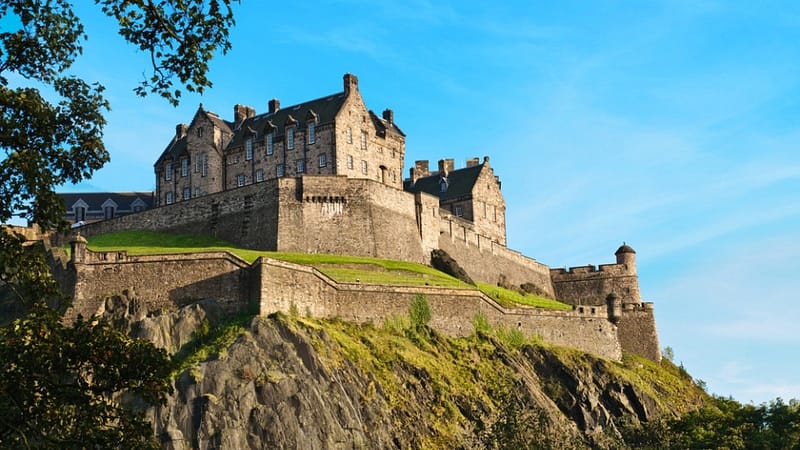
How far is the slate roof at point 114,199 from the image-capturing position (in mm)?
94188

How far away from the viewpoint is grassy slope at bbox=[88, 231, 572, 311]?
2557 inches

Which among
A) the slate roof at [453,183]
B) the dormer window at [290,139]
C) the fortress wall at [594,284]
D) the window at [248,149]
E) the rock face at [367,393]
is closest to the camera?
the rock face at [367,393]

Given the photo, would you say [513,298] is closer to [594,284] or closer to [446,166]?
[594,284]

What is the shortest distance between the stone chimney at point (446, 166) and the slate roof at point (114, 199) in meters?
25.8

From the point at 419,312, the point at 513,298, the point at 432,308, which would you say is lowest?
the point at 419,312

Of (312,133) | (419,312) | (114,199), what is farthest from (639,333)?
(114,199)

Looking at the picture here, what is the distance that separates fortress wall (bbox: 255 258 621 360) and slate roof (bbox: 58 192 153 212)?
3683cm

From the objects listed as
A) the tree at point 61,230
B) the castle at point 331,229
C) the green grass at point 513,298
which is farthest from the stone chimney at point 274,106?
the tree at point 61,230

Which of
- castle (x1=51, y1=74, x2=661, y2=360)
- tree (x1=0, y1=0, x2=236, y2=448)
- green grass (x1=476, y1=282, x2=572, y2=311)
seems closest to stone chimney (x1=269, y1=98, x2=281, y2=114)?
castle (x1=51, y1=74, x2=661, y2=360)

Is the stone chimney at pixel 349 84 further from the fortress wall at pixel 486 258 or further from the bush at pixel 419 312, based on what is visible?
the bush at pixel 419 312

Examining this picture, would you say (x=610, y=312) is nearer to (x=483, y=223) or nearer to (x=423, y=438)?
(x=483, y=223)

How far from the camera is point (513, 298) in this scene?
3046 inches

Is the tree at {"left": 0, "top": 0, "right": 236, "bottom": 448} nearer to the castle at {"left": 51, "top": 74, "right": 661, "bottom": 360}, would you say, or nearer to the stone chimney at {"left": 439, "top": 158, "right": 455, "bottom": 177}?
the castle at {"left": 51, "top": 74, "right": 661, "bottom": 360}

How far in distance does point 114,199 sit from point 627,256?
4434 centimetres
